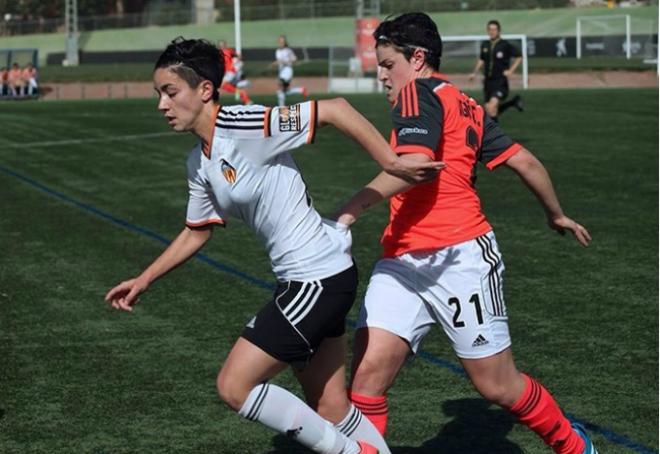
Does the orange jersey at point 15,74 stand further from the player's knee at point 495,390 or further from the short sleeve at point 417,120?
the player's knee at point 495,390

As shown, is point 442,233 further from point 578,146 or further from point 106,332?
point 578,146

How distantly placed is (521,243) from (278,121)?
7687mm

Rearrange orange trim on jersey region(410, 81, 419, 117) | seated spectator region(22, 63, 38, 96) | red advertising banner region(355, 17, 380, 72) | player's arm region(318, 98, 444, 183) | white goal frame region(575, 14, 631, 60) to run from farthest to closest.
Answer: white goal frame region(575, 14, 631, 60), seated spectator region(22, 63, 38, 96), red advertising banner region(355, 17, 380, 72), orange trim on jersey region(410, 81, 419, 117), player's arm region(318, 98, 444, 183)

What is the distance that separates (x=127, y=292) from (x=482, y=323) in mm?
1559

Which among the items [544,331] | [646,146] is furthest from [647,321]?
[646,146]

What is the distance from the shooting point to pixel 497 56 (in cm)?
2319

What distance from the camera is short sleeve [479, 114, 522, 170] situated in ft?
18.4

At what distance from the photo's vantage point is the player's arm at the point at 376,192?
199 inches

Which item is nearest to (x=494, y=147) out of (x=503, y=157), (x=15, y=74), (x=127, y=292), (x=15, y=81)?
(x=503, y=157)

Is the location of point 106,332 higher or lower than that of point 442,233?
lower

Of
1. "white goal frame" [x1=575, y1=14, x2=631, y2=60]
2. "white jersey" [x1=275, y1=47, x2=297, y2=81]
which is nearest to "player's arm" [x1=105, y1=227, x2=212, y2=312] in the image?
"white jersey" [x1=275, y1=47, x2=297, y2=81]

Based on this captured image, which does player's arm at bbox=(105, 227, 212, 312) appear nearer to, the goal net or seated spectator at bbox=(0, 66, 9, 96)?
the goal net

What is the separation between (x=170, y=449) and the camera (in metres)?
6.34

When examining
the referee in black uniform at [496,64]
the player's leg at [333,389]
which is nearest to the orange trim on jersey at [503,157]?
the player's leg at [333,389]
